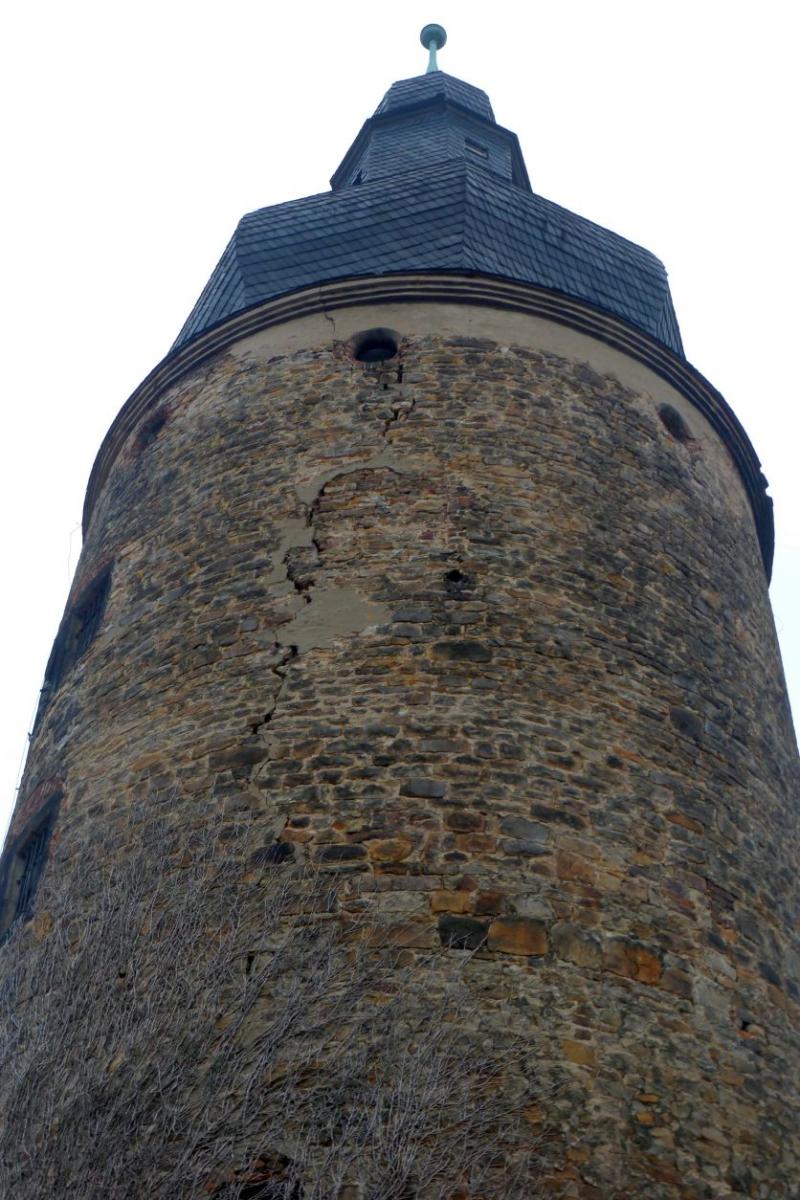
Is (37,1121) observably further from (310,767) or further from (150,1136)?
(310,767)

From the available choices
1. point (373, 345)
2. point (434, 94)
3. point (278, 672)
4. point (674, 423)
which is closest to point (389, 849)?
point (278, 672)

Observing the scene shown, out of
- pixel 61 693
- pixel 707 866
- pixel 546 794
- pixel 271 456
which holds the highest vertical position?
pixel 271 456

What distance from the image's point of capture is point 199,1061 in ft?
18.0

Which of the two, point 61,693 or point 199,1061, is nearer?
point 199,1061

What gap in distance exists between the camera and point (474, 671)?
22.8ft

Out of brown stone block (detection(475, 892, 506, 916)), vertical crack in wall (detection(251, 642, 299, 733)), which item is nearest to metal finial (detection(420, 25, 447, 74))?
vertical crack in wall (detection(251, 642, 299, 733))

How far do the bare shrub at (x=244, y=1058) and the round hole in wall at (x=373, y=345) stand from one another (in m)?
3.37

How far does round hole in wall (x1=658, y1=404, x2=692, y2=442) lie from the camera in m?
9.12

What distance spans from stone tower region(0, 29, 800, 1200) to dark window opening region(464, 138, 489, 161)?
131 inches

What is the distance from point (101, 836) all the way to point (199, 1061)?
1.72 meters

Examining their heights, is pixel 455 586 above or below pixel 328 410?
below

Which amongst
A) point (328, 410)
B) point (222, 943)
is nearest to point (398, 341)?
point (328, 410)

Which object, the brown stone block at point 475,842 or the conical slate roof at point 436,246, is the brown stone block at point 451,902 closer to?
the brown stone block at point 475,842

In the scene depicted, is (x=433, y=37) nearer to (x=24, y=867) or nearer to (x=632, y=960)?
(x=24, y=867)
